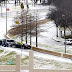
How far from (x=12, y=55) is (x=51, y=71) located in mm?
18466

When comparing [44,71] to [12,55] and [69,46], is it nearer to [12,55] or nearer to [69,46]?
[12,55]

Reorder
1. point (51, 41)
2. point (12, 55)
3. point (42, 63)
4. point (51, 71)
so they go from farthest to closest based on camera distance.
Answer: point (51, 41) < point (12, 55) < point (42, 63) < point (51, 71)

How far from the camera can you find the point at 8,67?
52.4 feet

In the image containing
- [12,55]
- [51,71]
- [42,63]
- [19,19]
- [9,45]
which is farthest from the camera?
[19,19]

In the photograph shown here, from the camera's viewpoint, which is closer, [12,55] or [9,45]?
[12,55]

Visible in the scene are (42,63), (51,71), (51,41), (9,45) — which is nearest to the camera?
(51,71)

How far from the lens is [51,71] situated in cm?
1509

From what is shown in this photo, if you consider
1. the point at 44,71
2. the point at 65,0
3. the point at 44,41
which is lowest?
the point at 44,41

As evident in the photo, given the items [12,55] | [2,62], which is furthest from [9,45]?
[2,62]

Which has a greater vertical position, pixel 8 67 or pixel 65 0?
pixel 65 0

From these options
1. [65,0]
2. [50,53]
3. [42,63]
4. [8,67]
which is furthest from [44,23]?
[8,67]

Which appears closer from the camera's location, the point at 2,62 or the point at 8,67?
the point at 8,67

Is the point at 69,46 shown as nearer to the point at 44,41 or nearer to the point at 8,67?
the point at 44,41

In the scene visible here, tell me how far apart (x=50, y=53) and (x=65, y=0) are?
21871 millimetres
